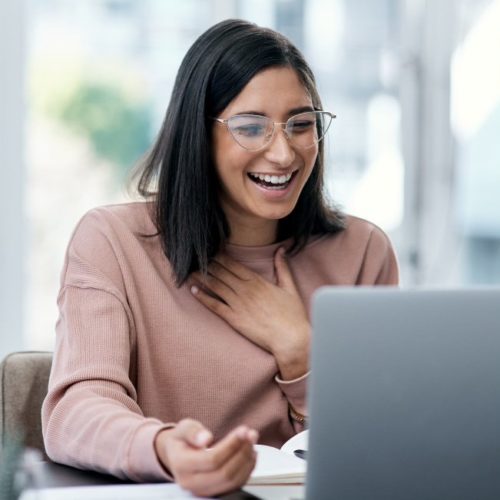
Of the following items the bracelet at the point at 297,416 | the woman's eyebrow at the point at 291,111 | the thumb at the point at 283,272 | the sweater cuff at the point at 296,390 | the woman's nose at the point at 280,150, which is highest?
the woman's eyebrow at the point at 291,111

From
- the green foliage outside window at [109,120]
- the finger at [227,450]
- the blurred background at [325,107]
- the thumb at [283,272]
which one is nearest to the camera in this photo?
the finger at [227,450]

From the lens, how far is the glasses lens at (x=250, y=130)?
1.66m

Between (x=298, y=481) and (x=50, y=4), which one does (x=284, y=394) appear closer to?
(x=298, y=481)

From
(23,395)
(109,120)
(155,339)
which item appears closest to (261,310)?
(155,339)

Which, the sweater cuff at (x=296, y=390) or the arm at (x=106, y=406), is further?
the sweater cuff at (x=296, y=390)

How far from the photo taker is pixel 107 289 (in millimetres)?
1579

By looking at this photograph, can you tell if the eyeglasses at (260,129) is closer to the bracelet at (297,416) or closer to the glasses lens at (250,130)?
the glasses lens at (250,130)

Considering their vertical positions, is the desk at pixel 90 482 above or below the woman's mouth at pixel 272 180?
below

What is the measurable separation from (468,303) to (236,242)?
0.88 meters

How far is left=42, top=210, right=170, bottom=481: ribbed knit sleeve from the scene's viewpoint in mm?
1210

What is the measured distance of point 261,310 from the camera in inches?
66.7

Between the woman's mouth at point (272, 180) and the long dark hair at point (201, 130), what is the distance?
9 centimetres

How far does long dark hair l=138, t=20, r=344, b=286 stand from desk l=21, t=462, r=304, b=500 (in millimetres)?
496

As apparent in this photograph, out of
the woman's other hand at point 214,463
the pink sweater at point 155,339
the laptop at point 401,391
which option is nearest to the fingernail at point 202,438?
the woman's other hand at point 214,463
